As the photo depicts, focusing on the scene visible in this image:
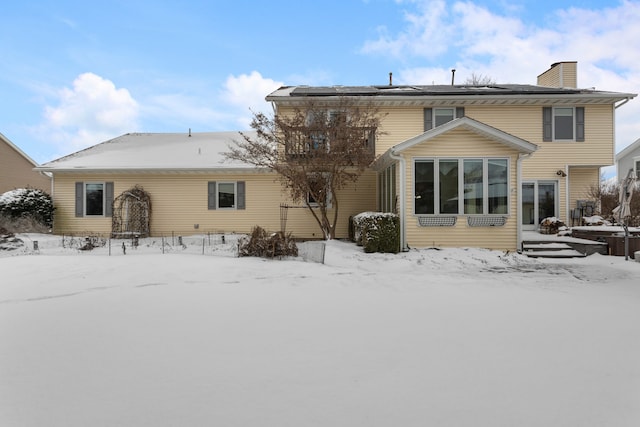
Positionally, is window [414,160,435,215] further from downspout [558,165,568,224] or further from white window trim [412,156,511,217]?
A: downspout [558,165,568,224]

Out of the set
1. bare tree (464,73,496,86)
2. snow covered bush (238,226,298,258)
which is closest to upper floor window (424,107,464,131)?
snow covered bush (238,226,298,258)

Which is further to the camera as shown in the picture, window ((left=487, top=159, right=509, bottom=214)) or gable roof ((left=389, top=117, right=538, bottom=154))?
window ((left=487, top=159, right=509, bottom=214))

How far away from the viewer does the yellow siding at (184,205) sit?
15.2 m

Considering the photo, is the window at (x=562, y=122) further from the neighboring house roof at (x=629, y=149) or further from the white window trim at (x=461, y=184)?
the neighboring house roof at (x=629, y=149)

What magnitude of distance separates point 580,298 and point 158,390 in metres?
6.24

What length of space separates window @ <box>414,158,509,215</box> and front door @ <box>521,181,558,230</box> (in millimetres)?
4726

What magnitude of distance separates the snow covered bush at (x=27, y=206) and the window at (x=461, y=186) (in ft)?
48.0

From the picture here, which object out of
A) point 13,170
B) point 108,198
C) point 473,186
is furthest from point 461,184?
Answer: point 13,170

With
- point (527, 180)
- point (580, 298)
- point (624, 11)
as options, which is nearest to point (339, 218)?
point (527, 180)

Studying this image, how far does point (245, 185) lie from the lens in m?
15.2

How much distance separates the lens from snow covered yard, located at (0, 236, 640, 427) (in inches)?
99.0

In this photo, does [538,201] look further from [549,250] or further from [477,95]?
[477,95]

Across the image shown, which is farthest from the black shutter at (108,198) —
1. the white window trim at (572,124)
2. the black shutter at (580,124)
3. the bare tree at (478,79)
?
the bare tree at (478,79)

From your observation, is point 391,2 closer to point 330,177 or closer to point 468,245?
point 330,177
